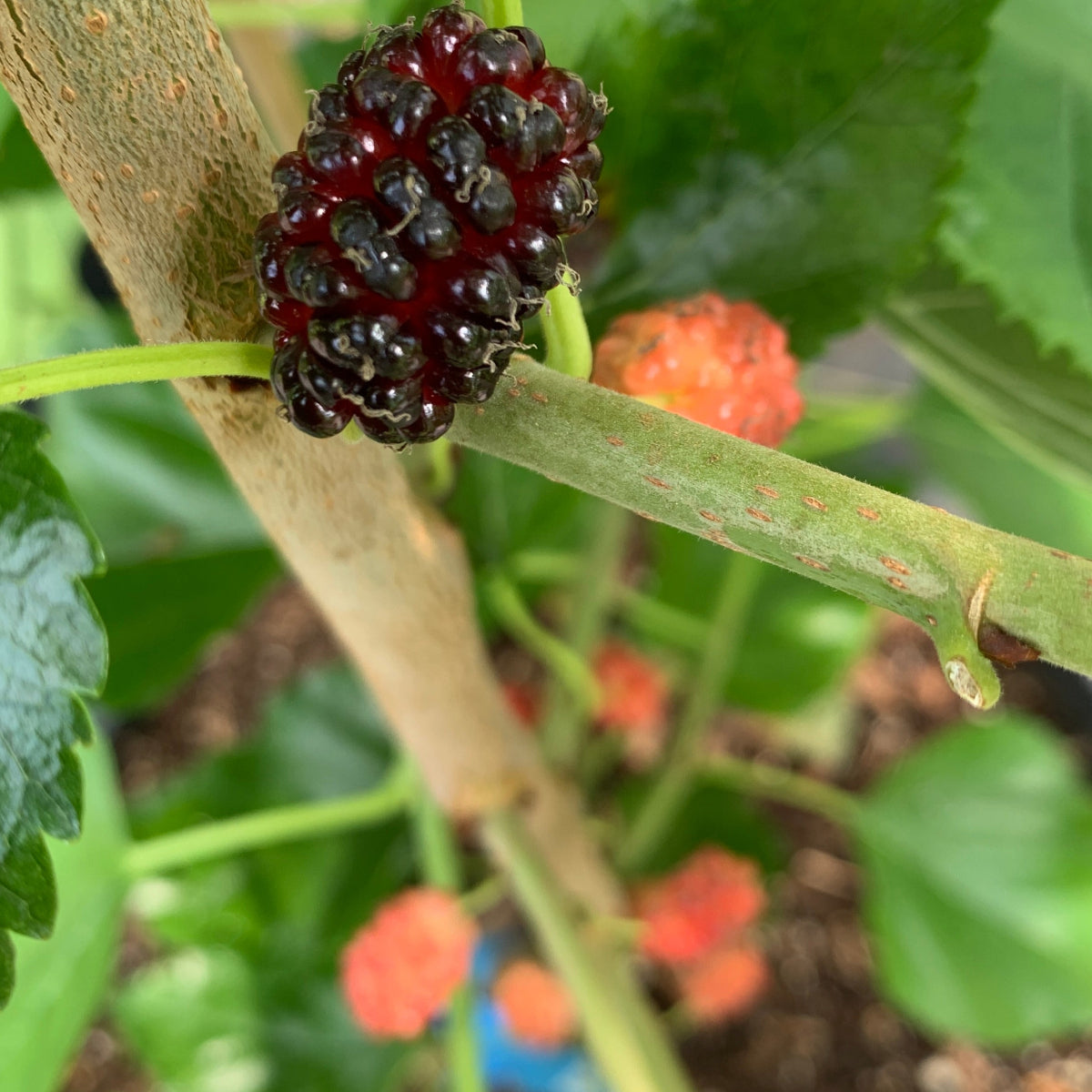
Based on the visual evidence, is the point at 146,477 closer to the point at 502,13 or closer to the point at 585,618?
the point at 585,618

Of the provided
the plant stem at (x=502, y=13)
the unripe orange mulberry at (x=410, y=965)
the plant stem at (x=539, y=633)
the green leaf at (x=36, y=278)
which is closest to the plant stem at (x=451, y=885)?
the unripe orange mulberry at (x=410, y=965)

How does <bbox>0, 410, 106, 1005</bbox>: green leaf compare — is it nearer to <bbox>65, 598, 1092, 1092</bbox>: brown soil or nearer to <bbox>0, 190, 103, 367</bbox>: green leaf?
<bbox>0, 190, 103, 367</bbox>: green leaf

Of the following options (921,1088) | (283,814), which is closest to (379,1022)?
(283,814)

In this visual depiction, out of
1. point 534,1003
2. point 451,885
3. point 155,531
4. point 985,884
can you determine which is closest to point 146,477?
point 155,531

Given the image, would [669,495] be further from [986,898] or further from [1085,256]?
[986,898]

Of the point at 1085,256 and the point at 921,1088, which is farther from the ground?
the point at 1085,256
